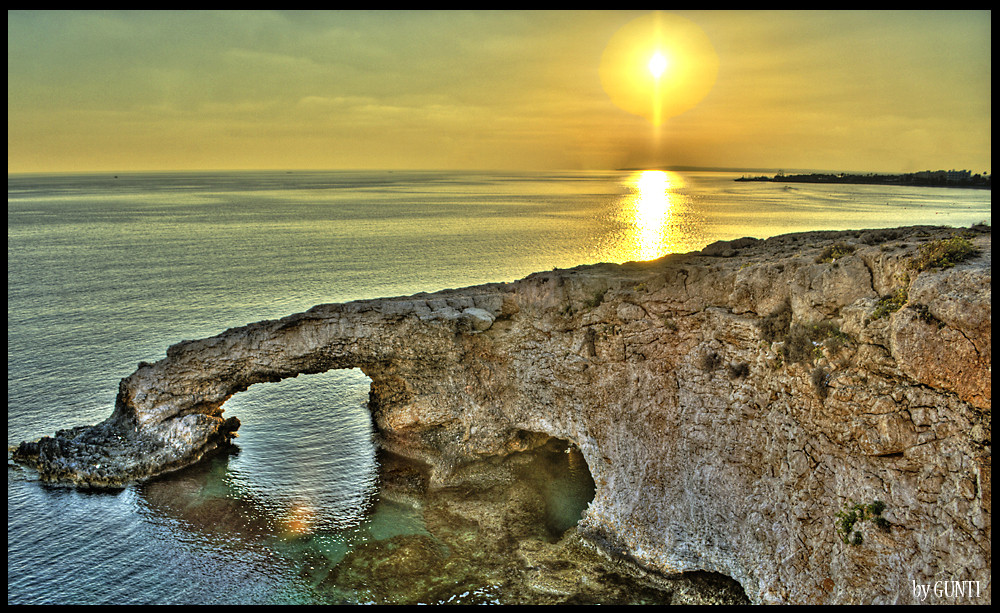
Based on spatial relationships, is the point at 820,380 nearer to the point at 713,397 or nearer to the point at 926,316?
the point at 926,316

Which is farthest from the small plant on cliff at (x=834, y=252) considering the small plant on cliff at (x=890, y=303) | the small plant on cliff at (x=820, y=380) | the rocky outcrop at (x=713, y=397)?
the small plant on cliff at (x=820, y=380)

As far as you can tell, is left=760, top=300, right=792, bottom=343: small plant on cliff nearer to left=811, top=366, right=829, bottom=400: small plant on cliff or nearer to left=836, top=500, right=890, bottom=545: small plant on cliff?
left=811, top=366, right=829, bottom=400: small plant on cliff

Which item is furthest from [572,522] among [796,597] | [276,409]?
[276,409]

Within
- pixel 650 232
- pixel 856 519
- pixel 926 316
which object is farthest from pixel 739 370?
pixel 650 232

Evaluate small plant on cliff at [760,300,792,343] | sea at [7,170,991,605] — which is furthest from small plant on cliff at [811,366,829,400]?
sea at [7,170,991,605]

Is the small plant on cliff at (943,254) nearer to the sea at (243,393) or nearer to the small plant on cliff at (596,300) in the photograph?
the sea at (243,393)
